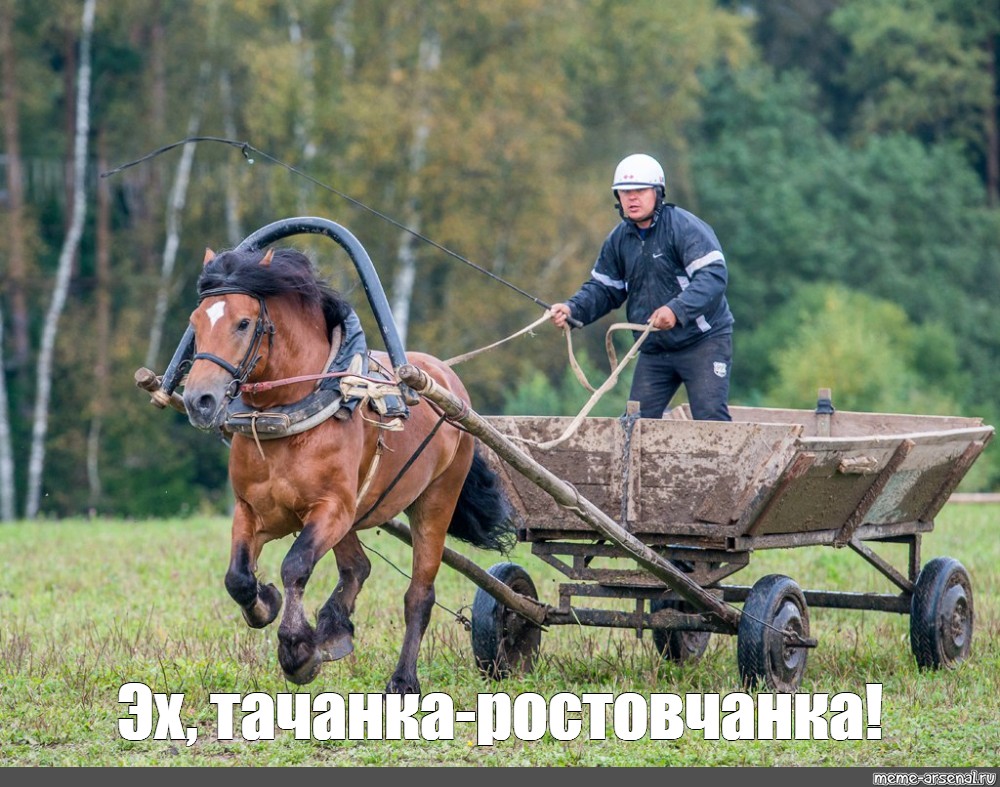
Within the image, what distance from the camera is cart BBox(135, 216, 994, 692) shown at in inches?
297

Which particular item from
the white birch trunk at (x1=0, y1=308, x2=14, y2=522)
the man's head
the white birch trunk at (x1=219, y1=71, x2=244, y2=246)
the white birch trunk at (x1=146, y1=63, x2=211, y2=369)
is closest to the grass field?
the man's head

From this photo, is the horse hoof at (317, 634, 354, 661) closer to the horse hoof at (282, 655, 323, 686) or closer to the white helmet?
the horse hoof at (282, 655, 323, 686)

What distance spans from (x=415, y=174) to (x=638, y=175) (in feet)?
71.0

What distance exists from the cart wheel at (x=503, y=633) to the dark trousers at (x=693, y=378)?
1.15 metres

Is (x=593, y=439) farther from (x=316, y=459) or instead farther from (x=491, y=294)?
(x=491, y=294)

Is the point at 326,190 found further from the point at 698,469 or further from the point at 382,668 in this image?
the point at 698,469

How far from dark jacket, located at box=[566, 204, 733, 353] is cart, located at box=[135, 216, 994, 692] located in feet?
2.59

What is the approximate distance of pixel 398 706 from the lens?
7266 millimetres

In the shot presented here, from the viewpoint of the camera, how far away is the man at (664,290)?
336 inches

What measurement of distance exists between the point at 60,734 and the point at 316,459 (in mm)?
1552

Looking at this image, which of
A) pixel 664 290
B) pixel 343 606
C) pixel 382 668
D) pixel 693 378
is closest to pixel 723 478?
pixel 693 378

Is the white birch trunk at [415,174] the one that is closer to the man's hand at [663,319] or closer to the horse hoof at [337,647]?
the man's hand at [663,319]

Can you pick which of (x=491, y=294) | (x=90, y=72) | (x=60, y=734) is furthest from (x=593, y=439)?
(x=90, y=72)

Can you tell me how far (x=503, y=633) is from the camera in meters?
8.45
